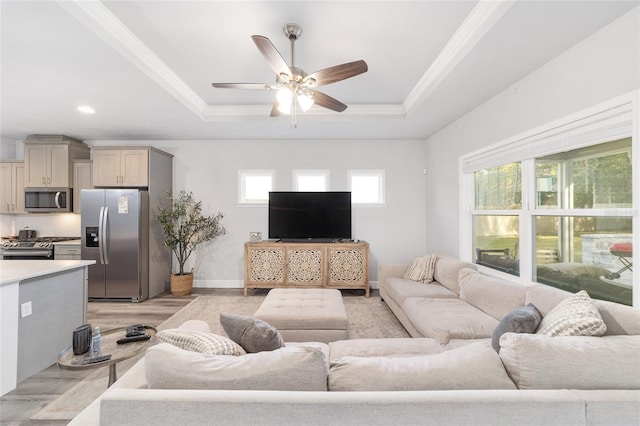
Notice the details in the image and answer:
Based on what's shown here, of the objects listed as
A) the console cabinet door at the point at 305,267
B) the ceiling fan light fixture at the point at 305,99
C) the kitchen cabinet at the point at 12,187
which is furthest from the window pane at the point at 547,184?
the kitchen cabinet at the point at 12,187

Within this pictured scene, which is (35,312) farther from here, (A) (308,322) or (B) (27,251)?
(B) (27,251)

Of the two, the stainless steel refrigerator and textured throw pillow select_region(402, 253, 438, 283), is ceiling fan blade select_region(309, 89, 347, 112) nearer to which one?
textured throw pillow select_region(402, 253, 438, 283)

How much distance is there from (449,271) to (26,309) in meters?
3.98

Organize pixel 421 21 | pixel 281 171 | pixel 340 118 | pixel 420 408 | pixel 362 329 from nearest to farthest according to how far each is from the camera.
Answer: pixel 420 408 → pixel 421 21 → pixel 362 329 → pixel 340 118 → pixel 281 171

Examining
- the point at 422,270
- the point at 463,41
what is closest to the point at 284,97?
the point at 463,41

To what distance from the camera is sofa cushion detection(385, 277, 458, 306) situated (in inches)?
125

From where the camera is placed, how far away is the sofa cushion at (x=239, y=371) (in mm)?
1051

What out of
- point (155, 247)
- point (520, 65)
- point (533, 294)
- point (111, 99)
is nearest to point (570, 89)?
point (520, 65)

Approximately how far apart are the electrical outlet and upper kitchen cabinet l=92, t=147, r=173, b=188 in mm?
2534

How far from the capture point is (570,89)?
2.27 m

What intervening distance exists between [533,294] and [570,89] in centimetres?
160

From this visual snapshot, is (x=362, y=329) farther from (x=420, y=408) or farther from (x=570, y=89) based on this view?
(x=570, y=89)

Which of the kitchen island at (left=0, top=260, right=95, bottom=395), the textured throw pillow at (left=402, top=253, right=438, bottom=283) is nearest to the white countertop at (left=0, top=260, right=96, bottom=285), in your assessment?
the kitchen island at (left=0, top=260, right=95, bottom=395)

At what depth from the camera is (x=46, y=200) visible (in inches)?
189
